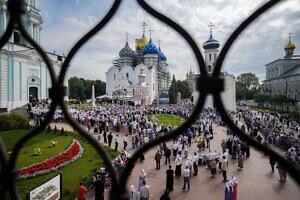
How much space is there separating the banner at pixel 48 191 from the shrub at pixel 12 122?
54.4 feet

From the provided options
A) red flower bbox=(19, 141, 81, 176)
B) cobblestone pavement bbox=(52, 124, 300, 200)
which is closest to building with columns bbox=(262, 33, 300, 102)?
cobblestone pavement bbox=(52, 124, 300, 200)

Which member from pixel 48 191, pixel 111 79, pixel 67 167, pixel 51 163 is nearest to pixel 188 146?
pixel 67 167

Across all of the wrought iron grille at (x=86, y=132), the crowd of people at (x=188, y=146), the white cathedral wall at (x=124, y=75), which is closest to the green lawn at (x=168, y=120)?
the crowd of people at (x=188, y=146)

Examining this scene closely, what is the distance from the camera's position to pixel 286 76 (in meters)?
61.5

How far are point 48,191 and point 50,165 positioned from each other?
5.26 m

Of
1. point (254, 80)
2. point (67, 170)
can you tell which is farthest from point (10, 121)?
point (254, 80)

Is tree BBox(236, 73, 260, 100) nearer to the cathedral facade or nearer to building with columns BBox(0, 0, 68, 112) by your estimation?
the cathedral facade

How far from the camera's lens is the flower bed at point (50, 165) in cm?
1185

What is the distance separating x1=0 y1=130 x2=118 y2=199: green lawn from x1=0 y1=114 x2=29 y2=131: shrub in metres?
1.94

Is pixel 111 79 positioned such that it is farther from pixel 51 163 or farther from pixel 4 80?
pixel 51 163

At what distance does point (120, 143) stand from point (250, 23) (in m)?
19.9

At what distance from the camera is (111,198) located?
92 cm

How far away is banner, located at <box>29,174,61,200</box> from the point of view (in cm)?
708

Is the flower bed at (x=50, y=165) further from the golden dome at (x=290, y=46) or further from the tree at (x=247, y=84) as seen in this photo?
the tree at (x=247, y=84)
